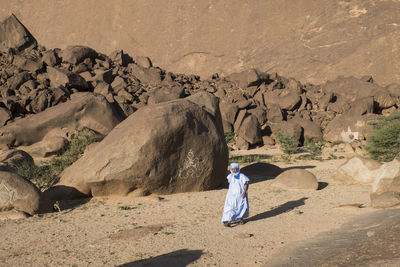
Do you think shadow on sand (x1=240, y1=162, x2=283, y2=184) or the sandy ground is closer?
the sandy ground

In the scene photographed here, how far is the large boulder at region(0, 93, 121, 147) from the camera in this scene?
16.9 metres

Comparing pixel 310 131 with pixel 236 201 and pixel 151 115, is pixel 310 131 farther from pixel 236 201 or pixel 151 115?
pixel 236 201

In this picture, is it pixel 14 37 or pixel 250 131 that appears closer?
pixel 250 131

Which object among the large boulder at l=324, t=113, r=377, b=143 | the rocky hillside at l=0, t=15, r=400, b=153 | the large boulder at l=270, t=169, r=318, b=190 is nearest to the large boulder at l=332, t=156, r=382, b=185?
the large boulder at l=270, t=169, r=318, b=190

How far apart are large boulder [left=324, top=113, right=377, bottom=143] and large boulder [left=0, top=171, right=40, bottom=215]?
17671mm

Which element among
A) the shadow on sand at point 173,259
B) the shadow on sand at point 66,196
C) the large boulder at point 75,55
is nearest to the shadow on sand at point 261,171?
the shadow on sand at point 66,196

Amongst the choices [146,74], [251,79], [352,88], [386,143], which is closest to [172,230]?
[386,143]

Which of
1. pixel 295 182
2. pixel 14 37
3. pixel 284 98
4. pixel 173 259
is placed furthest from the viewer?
pixel 14 37

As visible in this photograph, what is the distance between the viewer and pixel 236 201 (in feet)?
21.9

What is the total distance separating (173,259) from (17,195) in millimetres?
3705

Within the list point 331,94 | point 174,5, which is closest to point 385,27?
point 331,94

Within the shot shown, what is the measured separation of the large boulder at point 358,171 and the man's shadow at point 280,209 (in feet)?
7.27

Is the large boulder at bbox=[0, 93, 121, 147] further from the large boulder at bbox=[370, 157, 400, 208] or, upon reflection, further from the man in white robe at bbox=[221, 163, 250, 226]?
the large boulder at bbox=[370, 157, 400, 208]

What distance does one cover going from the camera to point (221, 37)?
3656 centimetres
